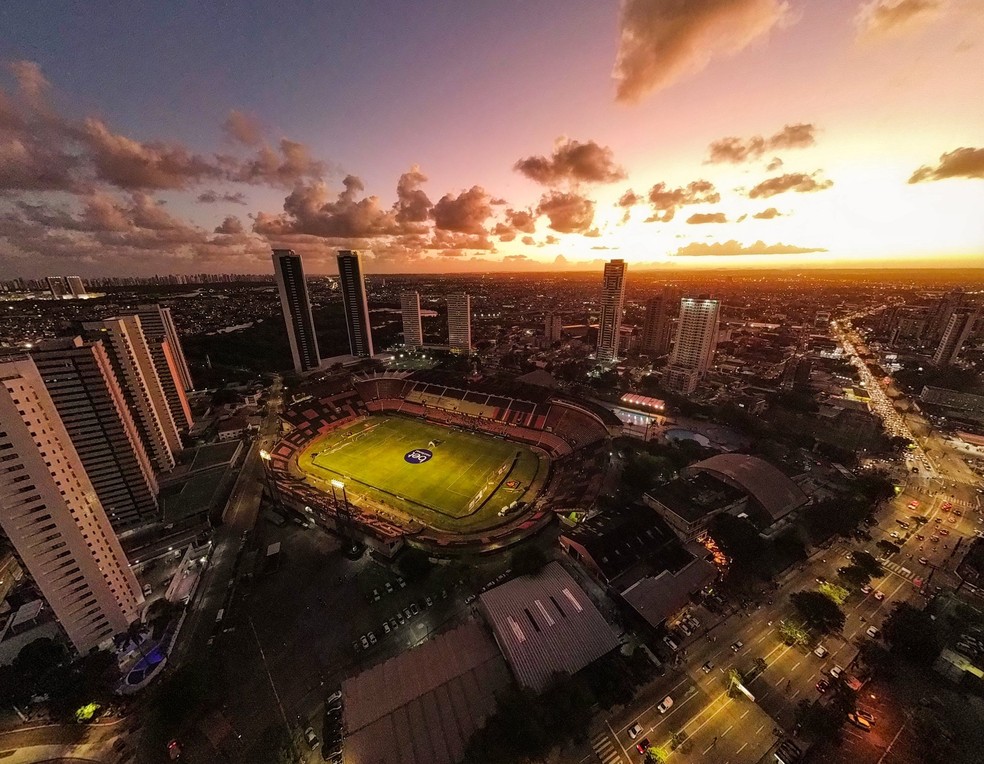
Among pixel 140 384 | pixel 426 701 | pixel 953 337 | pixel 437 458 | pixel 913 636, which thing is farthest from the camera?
pixel 953 337

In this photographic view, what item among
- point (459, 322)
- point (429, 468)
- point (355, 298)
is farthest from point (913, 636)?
point (355, 298)

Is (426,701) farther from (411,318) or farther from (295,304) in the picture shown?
(411,318)

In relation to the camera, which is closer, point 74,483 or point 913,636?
point 913,636

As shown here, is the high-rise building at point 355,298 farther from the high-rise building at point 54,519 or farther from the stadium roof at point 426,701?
the stadium roof at point 426,701

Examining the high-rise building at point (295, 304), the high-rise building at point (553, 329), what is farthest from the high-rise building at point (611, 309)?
the high-rise building at point (295, 304)

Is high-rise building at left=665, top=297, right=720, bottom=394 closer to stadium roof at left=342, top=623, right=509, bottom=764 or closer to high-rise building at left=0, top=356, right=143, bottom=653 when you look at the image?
stadium roof at left=342, top=623, right=509, bottom=764

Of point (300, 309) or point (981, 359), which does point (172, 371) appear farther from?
point (981, 359)

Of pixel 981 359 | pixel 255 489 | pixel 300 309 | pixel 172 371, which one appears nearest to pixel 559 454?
pixel 255 489
